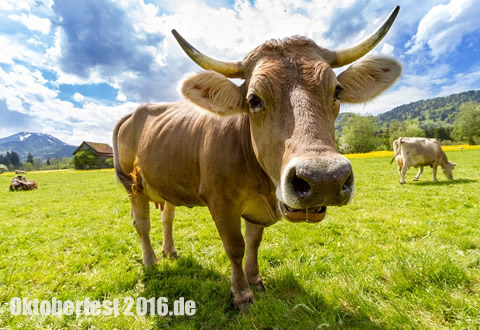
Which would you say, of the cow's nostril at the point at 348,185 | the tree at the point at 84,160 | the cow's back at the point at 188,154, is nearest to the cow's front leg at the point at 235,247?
the cow's back at the point at 188,154

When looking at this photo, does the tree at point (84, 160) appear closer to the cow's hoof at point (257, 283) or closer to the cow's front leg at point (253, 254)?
the cow's front leg at point (253, 254)

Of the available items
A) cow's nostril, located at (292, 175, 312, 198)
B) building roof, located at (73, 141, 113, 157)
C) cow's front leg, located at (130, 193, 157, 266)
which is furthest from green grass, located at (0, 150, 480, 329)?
building roof, located at (73, 141, 113, 157)

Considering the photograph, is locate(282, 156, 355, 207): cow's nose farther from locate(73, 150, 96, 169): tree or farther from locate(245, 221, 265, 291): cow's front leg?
locate(73, 150, 96, 169): tree

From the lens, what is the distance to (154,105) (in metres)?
4.46

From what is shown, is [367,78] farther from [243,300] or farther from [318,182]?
[243,300]

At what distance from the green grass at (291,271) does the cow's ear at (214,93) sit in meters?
2.22

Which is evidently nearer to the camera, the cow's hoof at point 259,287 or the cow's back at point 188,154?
the cow's back at point 188,154

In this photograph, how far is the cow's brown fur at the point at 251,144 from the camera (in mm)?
1747

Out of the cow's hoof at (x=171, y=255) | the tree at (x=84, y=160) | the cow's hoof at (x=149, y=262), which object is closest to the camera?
the cow's hoof at (x=149, y=262)

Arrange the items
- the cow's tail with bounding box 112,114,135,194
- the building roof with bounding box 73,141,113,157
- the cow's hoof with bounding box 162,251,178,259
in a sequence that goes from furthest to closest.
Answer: the building roof with bounding box 73,141,113,157 < the cow's hoof with bounding box 162,251,178,259 < the cow's tail with bounding box 112,114,135,194

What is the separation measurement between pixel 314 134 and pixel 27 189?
23.8 metres

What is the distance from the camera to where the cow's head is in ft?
5.35

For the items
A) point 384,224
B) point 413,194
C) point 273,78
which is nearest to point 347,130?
point 413,194

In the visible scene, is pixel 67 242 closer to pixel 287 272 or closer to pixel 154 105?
pixel 154 105
